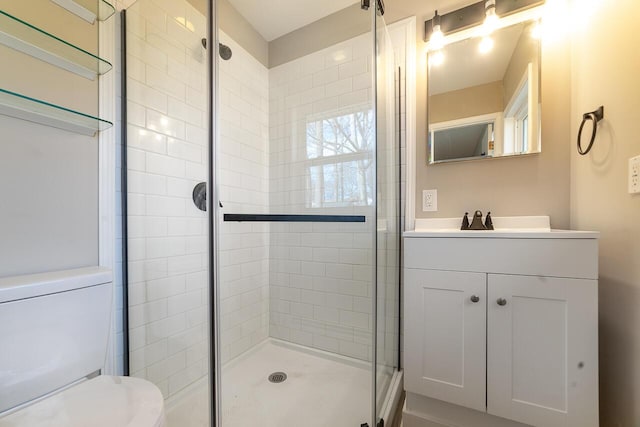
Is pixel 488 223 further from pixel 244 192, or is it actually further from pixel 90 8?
pixel 90 8

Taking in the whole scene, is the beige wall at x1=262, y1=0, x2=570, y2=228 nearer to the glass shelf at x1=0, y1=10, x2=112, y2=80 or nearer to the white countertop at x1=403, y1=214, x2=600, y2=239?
the white countertop at x1=403, y1=214, x2=600, y2=239

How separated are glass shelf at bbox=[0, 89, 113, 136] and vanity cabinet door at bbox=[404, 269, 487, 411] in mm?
1471

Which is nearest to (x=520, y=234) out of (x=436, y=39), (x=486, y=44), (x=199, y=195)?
(x=486, y=44)

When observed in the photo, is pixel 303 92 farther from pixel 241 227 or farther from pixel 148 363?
pixel 148 363

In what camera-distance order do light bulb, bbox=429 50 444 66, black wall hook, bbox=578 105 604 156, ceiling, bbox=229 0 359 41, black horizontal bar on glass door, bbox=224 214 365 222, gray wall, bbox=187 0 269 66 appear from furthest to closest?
ceiling, bbox=229 0 359 41
light bulb, bbox=429 50 444 66
gray wall, bbox=187 0 269 66
black horizontal bar on glass door, bbox=224 214 365 222
black wall hook, bbox=578 105 604 156

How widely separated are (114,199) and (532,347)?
5.92ft

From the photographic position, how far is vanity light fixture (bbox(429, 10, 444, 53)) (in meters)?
1.47

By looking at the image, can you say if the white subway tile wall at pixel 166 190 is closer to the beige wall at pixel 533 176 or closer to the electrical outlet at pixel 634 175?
the beige wall at pixel 533 176

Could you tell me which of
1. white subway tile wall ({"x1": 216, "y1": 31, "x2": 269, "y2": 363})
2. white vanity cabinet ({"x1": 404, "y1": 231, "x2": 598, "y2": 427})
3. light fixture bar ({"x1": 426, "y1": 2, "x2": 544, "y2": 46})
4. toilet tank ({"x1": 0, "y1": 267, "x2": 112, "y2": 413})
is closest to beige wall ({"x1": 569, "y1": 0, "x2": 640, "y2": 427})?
white vanity cabinet ({"x1": 404, "y1": 231, "x2": 598, "y2": 427})

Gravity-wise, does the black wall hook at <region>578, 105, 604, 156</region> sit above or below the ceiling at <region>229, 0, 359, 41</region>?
below

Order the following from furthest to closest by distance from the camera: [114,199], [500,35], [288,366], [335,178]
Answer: [335,178] < [288,366] < [500,35] < [114,199]

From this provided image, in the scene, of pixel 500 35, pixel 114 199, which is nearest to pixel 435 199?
pixel 500 35

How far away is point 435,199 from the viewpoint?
4.91ft

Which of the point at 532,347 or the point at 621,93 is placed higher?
the point at 621,93
